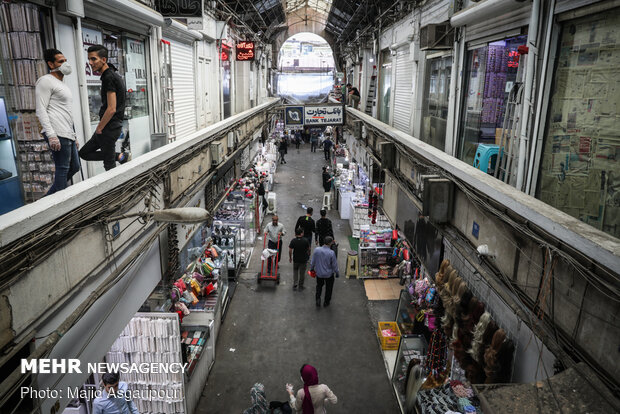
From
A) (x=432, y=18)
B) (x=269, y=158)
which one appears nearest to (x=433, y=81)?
(x=432, y=18)

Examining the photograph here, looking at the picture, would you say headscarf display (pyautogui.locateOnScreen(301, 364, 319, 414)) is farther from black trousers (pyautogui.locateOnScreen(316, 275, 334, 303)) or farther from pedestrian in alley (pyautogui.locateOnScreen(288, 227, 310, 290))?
pedestrian in alley (pyautogui.locateOnScreen(288, 227, 310, 290))

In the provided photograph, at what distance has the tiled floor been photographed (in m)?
11.4

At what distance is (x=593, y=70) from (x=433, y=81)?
5.36m

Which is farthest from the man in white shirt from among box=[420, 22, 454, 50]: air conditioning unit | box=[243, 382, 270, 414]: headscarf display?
box=[420, 22, 454, 50]: air conditioning unit

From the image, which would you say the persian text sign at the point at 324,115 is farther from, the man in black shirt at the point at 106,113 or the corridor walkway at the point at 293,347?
the man in black shirt at the point at 106,113

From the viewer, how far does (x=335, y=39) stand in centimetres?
3466

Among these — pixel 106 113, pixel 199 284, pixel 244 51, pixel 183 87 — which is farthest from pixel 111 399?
pixel 244 51

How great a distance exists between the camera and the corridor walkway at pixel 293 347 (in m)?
7.70

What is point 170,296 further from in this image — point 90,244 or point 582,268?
point 582,268

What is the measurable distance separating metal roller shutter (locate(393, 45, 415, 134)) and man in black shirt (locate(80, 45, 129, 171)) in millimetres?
7148

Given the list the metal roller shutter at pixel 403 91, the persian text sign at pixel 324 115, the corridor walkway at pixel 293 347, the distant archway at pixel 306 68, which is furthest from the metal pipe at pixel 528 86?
the distant archway at pixel 306 68

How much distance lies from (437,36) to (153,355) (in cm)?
699

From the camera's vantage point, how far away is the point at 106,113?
16.5 ft

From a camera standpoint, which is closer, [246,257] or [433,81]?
[433,81]
